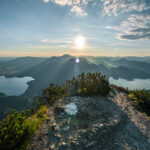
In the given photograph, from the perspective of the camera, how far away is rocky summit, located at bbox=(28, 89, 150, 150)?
4.33 metres

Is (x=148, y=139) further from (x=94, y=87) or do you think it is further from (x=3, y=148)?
(x=3, y=148)

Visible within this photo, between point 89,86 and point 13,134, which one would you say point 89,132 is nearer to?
point 13,134

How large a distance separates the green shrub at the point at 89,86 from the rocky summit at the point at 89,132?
10.6ft

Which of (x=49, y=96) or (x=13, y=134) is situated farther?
(x=49, y=96)

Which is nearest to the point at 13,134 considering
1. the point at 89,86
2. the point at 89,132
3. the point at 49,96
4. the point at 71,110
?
the point at 89,132

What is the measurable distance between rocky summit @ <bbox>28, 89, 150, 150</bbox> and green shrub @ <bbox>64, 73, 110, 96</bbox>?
324 centimetres

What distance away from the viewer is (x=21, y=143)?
154 inches

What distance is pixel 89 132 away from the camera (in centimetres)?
495

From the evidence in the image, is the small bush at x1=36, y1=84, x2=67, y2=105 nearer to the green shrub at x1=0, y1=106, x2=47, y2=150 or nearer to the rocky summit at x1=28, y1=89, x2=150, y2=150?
the rocky summit at x1=28, y1=89, x2=150, y2=150

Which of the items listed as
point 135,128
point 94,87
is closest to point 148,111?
point 135,128

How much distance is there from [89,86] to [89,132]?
641 centimetres

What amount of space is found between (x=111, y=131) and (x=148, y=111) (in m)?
6.35

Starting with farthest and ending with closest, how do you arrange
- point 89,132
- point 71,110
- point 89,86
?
point 89,86 → point 71,110 → point 89,132

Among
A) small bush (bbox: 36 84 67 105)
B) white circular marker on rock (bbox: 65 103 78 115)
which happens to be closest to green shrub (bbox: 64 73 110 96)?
small bush (bbox: 36 84 67 105)
